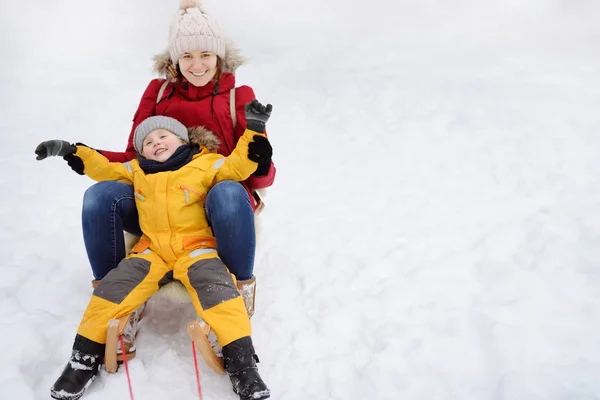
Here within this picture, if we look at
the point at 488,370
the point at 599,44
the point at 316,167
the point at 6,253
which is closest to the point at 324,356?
the point at 488,370

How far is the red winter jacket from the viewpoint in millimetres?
2168

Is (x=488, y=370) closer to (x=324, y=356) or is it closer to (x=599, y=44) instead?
(x=324, y=356)

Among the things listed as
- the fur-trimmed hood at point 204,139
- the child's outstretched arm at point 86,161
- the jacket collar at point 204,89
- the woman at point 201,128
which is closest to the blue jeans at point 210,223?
the woman at point 201,128

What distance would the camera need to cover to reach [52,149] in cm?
184

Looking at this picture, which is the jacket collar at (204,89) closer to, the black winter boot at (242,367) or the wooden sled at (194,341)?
the wooden sled at (194,341)

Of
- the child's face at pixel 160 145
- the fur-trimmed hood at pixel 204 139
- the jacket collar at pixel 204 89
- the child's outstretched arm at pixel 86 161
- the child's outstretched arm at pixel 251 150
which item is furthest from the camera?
the jacket collar at pixel 204 89

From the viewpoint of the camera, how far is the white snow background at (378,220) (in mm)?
1733

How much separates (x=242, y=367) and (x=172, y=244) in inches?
22.1

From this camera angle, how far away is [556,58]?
225 inches

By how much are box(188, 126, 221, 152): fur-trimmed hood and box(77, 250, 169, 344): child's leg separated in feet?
1.84

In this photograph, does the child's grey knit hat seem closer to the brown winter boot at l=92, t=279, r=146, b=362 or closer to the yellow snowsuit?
the yellow snowsuit

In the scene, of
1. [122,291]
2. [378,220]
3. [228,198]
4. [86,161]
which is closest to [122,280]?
[122,291]

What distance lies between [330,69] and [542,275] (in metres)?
4.51

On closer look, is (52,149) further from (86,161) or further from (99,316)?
(99,316)
